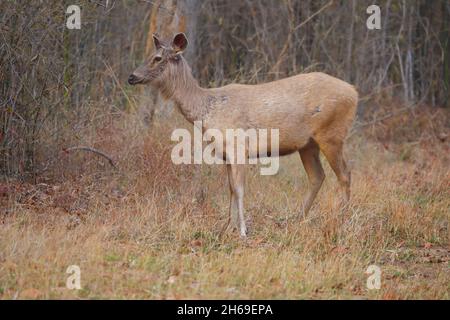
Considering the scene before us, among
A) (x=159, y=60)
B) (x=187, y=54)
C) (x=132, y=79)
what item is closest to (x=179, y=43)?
(x=159, y=60)

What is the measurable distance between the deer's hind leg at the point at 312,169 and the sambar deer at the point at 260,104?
0.32 meters

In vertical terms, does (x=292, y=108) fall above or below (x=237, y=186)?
above

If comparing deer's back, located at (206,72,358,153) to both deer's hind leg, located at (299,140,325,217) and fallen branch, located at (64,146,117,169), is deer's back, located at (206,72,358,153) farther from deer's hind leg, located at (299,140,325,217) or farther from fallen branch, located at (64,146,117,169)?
fallen branch, located at (64,146,117,169)

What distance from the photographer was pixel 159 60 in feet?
30.7

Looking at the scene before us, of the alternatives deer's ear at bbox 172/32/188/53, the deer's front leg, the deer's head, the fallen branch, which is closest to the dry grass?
the fallen branch

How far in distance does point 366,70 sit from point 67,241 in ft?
35.1

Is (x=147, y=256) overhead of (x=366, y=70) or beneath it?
Result: beneath

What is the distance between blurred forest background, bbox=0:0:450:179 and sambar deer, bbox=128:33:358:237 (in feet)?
4.18

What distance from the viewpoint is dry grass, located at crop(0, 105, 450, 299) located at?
22.1 feet

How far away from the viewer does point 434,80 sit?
743 inches

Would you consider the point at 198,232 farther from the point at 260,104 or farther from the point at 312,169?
the point at 312,169

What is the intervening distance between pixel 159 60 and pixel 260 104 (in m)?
1.36
